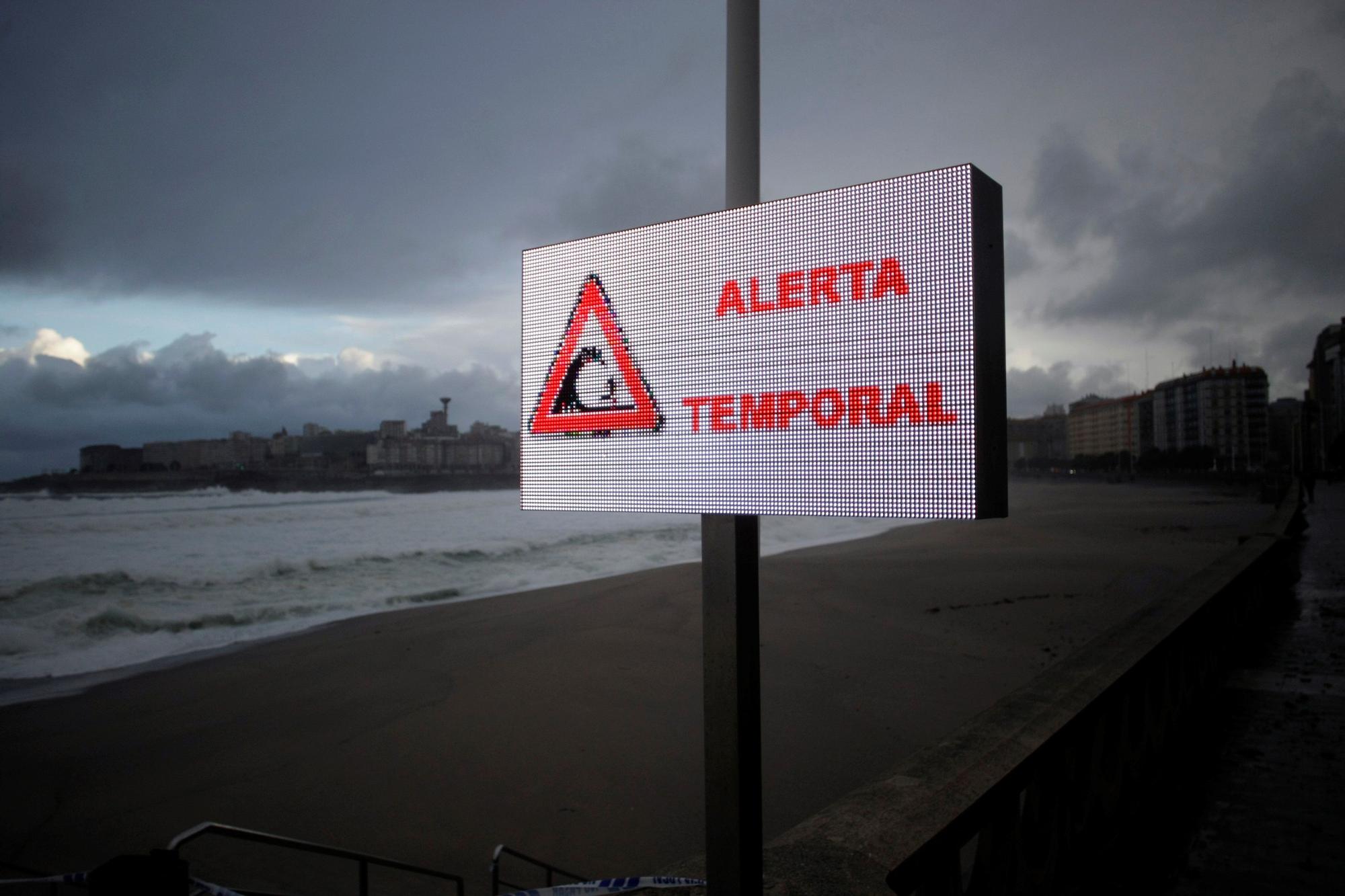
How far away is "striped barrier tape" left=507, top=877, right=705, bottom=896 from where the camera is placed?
2959 mm

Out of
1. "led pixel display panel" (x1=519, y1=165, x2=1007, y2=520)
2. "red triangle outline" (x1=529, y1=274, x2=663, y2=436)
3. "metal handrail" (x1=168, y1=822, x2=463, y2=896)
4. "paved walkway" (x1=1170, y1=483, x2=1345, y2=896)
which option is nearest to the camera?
"led pixel display panel" (x1=519, y1=165, x2=1007, y2=520)

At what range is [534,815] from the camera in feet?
26.3

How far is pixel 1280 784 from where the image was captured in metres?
5.59

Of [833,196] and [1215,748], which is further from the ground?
[833,196]

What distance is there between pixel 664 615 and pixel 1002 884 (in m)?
15.1

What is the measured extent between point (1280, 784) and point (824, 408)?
5953 millimetres

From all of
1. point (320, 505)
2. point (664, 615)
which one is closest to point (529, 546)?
point (664, 615)

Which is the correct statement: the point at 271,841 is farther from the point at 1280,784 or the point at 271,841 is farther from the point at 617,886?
the point at 1280,784

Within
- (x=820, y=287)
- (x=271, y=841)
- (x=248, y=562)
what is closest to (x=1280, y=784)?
(x=820, y=287)

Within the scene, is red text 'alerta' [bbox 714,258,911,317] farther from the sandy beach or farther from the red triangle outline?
the sandy beach

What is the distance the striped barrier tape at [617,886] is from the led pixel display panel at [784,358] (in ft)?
5.21

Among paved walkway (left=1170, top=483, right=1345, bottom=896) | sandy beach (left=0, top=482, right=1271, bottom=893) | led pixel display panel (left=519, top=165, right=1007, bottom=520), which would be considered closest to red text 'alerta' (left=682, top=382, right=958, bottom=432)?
led pixel display panel (left=519, top=165, right=1007, bottom=520)

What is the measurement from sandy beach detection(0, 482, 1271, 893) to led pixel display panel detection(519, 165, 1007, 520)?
599 cm

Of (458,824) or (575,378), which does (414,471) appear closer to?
(458,824)
